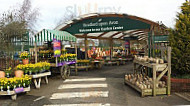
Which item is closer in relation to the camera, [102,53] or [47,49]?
[47,49]

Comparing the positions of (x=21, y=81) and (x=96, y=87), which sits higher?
(x=21, y=81)

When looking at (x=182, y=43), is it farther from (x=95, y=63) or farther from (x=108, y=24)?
(x=95, y=63)

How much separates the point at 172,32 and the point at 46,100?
514cm

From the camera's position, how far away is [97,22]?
1098cm

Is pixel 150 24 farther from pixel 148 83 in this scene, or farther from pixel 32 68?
pixel 32 68

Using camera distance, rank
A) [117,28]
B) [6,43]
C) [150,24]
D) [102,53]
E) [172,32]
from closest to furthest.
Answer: [172,32]
[6,43]
[150,24]
[117,28]
[102,53]

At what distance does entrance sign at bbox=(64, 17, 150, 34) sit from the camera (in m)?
9.80

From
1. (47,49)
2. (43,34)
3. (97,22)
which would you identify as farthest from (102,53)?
(43,34)

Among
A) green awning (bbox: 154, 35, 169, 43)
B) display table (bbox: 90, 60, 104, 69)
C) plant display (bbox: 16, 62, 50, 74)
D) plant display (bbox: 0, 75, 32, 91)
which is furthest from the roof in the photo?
plant display (bbox: 0, 75, 32, 91)

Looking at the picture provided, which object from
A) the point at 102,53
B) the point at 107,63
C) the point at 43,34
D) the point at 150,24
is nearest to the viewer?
the point at 43,34

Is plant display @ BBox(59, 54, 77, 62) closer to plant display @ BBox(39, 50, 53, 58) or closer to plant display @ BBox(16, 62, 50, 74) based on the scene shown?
plant display @ BBox(39, 50, 53, 58)

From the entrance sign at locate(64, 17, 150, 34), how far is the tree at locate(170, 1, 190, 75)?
9.94 ft

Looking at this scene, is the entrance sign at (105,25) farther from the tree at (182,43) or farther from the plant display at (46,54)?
the plant display at (46,54)

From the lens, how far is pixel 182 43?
608 cm
